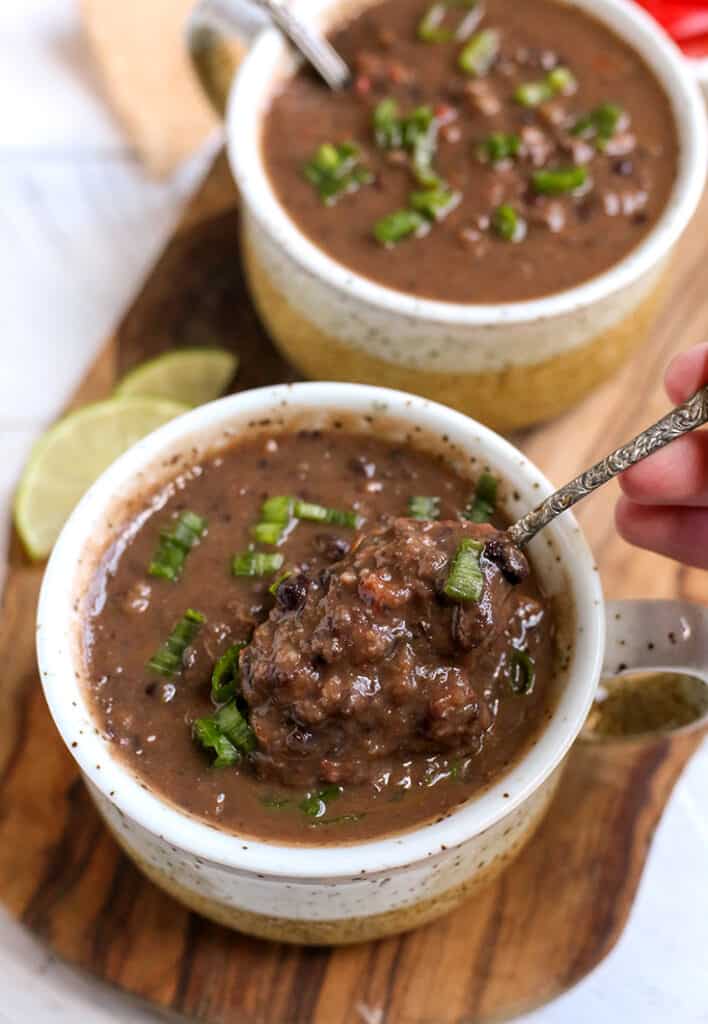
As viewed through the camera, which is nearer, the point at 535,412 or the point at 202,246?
the point at 535,412

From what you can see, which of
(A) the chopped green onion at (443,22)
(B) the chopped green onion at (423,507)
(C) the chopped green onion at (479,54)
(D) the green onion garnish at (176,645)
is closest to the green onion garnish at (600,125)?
(C) the chopped green onion at (479,54)

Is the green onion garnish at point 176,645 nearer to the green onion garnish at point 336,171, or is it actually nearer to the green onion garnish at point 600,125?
the green onion garnish at point 336,171

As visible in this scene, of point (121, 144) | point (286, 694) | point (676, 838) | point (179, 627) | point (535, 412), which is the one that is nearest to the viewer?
point (286, 694)

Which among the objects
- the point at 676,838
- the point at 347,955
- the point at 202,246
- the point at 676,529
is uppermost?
the point at 202,246

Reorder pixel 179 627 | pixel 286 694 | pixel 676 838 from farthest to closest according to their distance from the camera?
pixel 676 838 → pixel 179 627 → pixel 286 694

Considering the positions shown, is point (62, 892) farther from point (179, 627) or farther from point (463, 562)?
point (463, 562)

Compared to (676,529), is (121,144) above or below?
above

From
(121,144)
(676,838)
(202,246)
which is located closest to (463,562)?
(676,838)
